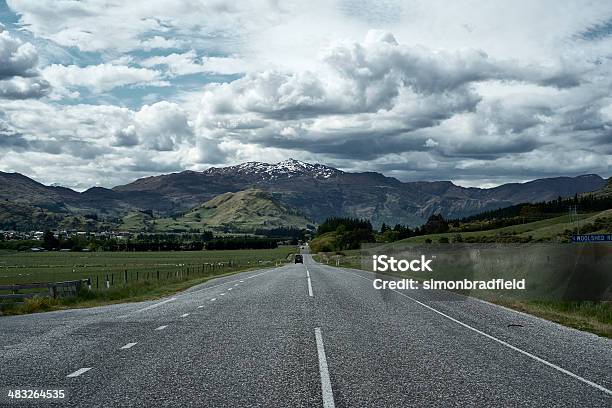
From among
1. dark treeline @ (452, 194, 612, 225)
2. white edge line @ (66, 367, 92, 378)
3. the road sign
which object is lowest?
white edge line @ (66, 367, 92, 378)

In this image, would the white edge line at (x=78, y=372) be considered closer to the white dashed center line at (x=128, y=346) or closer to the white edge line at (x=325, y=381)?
the white dashed center line at (x=128, y=346)

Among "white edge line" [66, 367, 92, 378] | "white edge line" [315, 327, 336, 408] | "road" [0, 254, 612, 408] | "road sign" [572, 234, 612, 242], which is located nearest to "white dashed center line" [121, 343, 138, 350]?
"road" [0, 254, 612, 408]

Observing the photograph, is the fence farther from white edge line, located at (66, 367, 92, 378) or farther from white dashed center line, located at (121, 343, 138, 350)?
white edge line, located at (66, 367, 92, 378)

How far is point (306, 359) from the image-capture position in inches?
525

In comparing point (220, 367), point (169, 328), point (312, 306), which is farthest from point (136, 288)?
point (220, 367)

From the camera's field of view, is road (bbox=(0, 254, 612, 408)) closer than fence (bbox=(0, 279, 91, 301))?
Yes

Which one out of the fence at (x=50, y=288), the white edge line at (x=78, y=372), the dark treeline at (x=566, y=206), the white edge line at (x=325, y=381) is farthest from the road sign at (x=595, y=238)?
the dark treeline at (x=566, y=206)

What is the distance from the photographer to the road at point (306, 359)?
1016 centimetres

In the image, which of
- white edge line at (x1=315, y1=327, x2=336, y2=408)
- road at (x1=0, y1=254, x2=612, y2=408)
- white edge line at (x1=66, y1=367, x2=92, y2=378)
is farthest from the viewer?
white edge line at (x1=66, y1=367, x2=92, y2=378)

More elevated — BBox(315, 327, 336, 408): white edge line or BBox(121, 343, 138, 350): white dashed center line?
BBox(121, 343, 138, 350): white dashed center line

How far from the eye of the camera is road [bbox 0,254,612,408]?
10.2 m

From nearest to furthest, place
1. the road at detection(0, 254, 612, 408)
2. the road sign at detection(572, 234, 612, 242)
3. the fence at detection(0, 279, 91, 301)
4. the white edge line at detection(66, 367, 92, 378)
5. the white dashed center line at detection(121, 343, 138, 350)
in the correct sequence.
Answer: the road at detection(0, 254, 612, 408)
the white edge line at detection(66, 367, 92, 378)
the white dashed center line at detection(121, 343, 138, 350)
the road sign at detection(572, 234, 612, 242)
the fence at detection(0, 279, 91, 301)

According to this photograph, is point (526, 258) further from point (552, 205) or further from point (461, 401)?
point (552, 205)

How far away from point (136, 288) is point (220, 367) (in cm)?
2796
